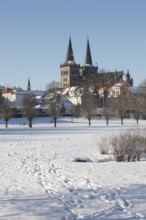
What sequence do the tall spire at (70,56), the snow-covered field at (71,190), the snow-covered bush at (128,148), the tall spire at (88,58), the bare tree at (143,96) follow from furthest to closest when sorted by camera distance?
the tall spire at (88,58), the tall spire at (70,56), the bare tree at (143,96), the snow-covered bush at (128,148), the snow-covered field at (71,190)

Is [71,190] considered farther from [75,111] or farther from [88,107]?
[75,111]

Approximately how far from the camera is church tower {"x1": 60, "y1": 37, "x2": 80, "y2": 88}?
139 m

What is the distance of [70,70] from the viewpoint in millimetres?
139125

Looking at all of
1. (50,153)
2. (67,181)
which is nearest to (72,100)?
(50,153)

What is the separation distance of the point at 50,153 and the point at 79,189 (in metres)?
10.4

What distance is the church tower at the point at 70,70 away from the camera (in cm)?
13938

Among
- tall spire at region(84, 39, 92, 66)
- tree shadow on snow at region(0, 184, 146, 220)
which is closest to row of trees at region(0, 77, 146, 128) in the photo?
tall spire at region(84, 39, 92, 66)

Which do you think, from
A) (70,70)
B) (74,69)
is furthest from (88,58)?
(70,70)

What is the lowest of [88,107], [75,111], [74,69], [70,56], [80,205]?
[80,205]

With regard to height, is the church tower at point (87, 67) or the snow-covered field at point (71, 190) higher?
the church tower at point (87, 67)

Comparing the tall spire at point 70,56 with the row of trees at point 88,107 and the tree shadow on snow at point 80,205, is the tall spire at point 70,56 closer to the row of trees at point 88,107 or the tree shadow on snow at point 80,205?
the row of trees at point 88,107

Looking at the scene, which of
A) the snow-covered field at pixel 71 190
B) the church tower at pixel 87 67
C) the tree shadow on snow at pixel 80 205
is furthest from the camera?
the church tower at pixel 87 67

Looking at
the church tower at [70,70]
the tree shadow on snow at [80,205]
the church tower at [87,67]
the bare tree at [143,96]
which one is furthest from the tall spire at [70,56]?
the tree shadow on snow at [80,205]

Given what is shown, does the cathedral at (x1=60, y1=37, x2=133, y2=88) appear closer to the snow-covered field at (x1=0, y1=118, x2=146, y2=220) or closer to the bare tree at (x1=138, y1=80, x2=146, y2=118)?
the bare tree at (x1=138, y1=80, x2=146, y2=118)
